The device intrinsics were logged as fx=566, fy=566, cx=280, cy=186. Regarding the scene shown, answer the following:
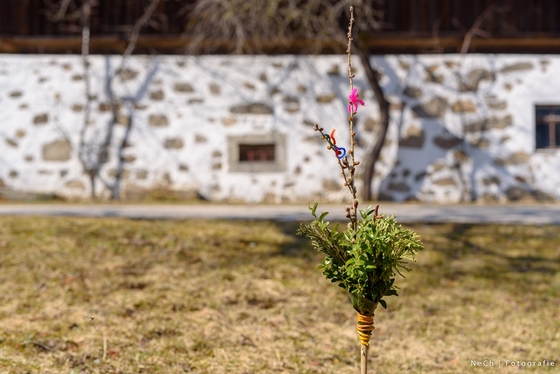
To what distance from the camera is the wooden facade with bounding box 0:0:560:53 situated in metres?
8.57

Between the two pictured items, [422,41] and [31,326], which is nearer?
[31,326]

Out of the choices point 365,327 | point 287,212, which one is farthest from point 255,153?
point 365,327

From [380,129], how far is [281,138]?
146 cm

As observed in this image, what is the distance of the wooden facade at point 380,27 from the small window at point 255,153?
1.48 m

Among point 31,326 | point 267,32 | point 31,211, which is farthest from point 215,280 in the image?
point 267,32

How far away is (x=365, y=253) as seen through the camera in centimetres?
214

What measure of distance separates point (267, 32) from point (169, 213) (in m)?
3.30

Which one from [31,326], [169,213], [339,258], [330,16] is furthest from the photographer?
[330,16]

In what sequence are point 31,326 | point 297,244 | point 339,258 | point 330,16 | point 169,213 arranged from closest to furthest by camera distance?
point 339,258, point 31,326, point 297,244, point 169,213, point 330,16

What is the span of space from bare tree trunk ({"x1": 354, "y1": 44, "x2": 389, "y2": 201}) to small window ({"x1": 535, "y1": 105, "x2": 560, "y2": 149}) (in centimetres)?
233

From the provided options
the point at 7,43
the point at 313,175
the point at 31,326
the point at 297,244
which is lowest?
the point at 31,326

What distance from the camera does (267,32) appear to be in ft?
27.3

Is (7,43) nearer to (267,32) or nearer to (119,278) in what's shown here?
(267,32)

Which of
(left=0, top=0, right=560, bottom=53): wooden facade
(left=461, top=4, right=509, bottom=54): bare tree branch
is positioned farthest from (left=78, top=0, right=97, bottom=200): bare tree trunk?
(left=461, top=4, right=509, bottom=54): bare tree branch
